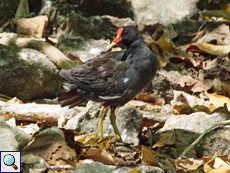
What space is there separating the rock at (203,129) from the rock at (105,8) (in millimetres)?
3978

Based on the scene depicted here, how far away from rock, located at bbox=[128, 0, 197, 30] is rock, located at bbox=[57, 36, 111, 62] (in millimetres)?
1963

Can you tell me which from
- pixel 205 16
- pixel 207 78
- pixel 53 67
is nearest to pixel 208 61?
pixel 207 78

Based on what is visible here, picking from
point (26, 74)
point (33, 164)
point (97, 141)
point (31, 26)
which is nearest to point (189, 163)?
point (97, 141)

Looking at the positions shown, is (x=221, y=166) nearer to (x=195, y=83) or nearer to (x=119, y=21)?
(x=195, y=83)

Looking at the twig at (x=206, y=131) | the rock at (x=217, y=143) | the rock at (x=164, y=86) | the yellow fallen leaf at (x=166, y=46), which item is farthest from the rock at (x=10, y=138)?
the yellow fallen leaf at (x=166, y=46)

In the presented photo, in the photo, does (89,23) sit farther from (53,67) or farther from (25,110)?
(25,110)

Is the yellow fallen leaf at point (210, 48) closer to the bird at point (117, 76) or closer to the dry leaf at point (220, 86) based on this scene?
the dry leaf at point (220, 86)

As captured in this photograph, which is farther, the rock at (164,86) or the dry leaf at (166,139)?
the rock at (164,86)

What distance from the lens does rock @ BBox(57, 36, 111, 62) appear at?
5875mm

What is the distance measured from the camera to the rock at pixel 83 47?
588cm

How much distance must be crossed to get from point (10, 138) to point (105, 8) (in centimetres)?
545

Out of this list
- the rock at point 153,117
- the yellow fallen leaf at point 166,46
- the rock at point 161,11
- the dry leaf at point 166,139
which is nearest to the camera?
the dry leaf at point 166,139

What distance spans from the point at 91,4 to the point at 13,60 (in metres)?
2.95

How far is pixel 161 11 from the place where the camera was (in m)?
8.00
